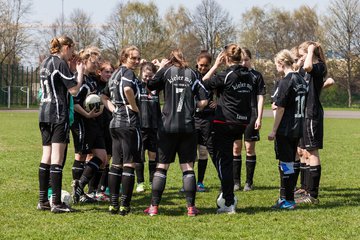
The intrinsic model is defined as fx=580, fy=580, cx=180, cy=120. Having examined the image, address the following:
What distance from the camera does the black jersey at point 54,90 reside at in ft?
24.4

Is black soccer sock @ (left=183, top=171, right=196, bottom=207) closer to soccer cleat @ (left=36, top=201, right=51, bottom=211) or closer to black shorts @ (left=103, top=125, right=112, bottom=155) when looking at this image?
soccer cleat @ (left=36, top=201, right=51, bottom=211)

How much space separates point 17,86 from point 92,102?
172ft

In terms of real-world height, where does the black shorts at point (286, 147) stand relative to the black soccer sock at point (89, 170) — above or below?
above

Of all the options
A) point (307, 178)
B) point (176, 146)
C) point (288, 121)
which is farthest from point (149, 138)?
point (288, 121)

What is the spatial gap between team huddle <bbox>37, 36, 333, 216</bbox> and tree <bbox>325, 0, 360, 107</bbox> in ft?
193

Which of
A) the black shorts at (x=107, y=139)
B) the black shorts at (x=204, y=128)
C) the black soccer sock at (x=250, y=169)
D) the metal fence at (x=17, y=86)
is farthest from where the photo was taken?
the metal fence at (x=17, y=86)

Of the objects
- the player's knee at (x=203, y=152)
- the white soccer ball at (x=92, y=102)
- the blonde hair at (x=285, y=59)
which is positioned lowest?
the player's knee at (x=203, y=152)

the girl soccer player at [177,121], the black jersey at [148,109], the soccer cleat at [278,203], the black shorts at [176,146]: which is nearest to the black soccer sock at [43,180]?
the girl soccer player at [177,121]

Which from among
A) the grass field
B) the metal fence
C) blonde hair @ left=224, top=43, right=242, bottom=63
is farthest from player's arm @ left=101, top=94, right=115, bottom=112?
the metal fence

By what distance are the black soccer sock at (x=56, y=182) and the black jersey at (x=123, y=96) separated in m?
0.95

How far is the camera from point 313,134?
8523mm

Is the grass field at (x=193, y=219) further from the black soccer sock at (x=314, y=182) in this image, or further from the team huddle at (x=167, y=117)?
the team huddle at (x=167, y=117)

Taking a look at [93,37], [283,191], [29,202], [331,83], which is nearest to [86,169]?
[29,202]

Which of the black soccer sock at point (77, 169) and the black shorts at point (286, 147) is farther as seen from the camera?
the black soccer sock at point (77, 169)
